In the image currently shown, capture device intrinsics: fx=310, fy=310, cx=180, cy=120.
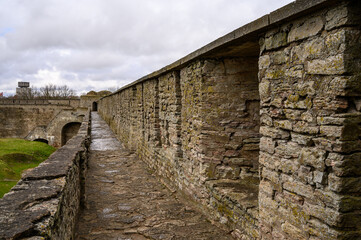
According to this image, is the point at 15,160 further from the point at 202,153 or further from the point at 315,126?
the point at 315,126

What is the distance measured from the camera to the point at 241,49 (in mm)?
4156

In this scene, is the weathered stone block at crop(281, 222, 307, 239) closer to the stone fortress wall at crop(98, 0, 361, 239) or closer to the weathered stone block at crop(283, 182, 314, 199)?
the stone fortress wall at crop(98, 0, 361, 239)

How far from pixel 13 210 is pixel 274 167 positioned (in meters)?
2.44

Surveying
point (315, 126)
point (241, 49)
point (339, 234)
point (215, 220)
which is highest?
point (241, 49)

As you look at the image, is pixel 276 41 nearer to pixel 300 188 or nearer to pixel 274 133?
pixel 274 133

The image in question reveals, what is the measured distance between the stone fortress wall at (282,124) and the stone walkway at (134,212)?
0.33 m

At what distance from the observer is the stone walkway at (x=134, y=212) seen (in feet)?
14.1

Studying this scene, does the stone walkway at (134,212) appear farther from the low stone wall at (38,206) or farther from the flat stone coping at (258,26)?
the flat stone coping at (258,26)

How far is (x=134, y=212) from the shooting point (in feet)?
16.9

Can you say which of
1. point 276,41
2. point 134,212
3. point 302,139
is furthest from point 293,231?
point 134,212

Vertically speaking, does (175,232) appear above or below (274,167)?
below

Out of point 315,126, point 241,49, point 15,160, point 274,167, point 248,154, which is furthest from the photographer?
point 15,160

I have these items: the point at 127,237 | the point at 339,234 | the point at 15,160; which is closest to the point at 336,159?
the point at 339,234

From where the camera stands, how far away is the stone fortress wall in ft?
7.75
